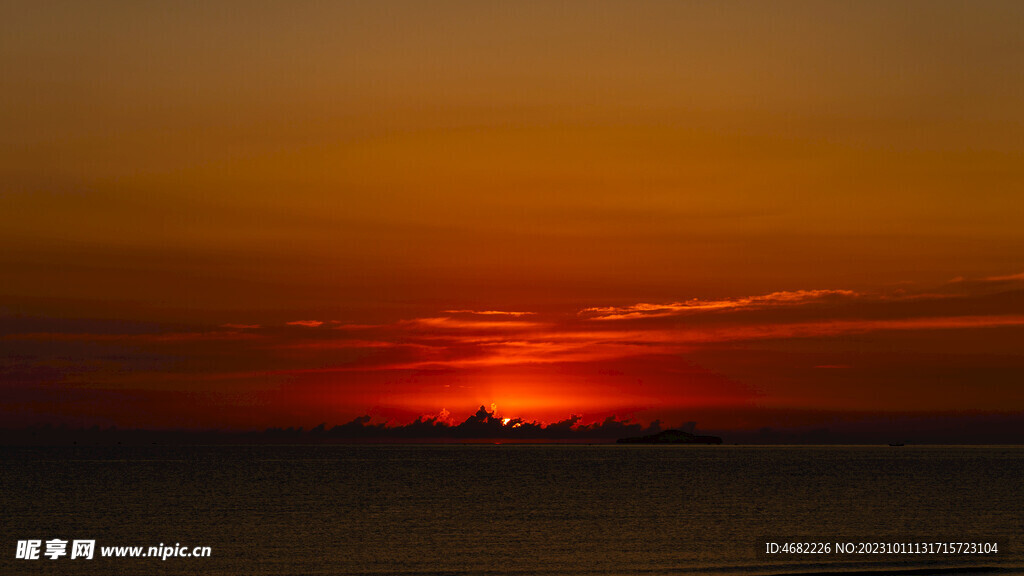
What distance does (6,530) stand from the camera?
97.2 meters

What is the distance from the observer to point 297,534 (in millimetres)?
89625

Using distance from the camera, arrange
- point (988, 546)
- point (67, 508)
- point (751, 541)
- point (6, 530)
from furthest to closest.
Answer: point (67, 508) → point (6, 530) → point (751, 541) → point (988, 546)

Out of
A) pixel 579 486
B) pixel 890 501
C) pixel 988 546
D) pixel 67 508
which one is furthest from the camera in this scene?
pixel 579 486

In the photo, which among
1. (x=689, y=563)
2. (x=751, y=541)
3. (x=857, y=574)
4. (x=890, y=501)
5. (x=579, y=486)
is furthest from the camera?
(x=579, y=486)

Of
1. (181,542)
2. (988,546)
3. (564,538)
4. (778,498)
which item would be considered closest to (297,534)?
(181,542)

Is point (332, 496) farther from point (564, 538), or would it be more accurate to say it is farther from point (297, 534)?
point (564, 538)

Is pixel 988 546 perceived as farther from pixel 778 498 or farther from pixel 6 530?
pixel 6 530

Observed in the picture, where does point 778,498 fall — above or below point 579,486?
below

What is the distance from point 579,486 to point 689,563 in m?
104

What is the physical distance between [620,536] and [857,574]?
101 feet

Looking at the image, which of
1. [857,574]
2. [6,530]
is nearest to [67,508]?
[6,530]

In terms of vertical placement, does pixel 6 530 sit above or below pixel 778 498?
below

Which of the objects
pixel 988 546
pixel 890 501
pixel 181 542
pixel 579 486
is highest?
pixel 579 486

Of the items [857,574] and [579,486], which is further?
[579,486]
